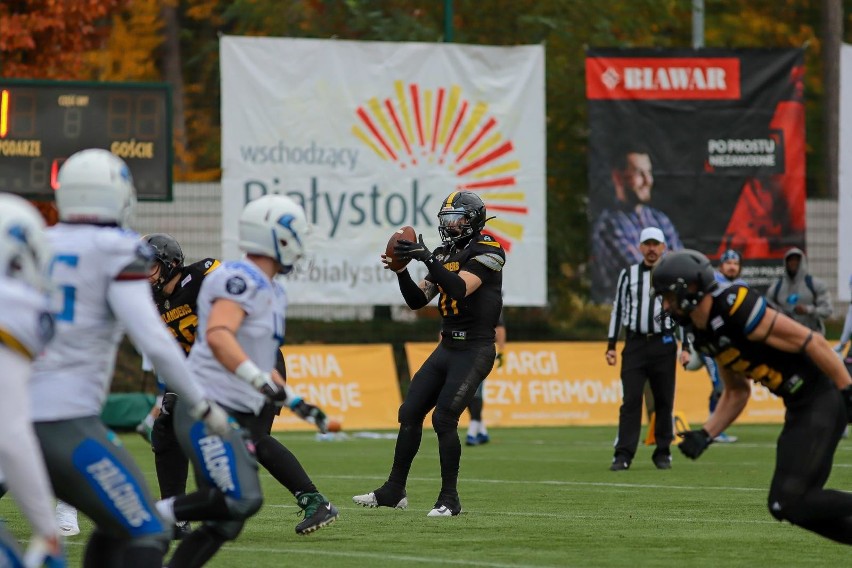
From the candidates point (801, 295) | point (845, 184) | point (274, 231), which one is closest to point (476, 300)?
point (274, 231)

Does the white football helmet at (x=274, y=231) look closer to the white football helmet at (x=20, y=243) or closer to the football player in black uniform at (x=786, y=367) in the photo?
the football player in black uniform at (x=786, y=367)

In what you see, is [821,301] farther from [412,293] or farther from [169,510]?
[169,510]

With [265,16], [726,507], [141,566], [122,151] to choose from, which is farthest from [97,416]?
[265,16]

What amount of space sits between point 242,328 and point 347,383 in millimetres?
13430

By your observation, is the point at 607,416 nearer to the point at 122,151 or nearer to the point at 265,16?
the point at 122,151

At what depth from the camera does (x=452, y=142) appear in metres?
20.9

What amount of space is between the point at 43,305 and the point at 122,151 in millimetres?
12979

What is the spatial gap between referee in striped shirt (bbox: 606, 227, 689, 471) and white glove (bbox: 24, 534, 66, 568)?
9087mm

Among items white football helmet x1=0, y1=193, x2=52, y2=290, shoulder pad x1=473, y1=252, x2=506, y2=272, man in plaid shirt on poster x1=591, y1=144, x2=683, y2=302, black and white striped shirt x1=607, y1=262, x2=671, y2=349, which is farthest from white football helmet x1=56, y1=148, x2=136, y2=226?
man in plaid shirt on poster x1=591, y1=144, x2=683, y2=302

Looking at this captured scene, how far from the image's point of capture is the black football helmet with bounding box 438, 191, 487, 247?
1041cm

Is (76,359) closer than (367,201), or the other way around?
(76,359)

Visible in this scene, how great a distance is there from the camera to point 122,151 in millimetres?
17734

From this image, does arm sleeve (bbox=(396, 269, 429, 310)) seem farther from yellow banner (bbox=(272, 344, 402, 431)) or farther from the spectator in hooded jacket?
yellow banner (bbox=(272, 344, 402, 431))

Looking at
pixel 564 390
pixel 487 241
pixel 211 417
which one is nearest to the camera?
pixel 211 417
